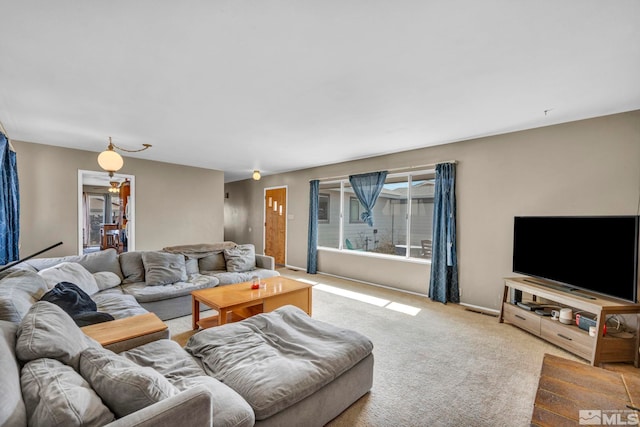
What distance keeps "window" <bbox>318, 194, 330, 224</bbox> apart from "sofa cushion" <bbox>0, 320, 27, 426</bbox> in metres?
5.26

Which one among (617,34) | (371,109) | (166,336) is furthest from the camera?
(371,109)

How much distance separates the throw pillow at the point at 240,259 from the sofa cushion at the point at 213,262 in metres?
0.10

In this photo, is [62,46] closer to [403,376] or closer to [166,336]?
[166,336]

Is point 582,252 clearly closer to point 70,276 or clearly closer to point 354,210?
point 354,210

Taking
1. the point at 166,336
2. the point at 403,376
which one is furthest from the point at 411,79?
the point at 166,336

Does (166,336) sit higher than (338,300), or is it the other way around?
(166,336)

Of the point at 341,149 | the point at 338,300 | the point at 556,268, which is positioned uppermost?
the point at 341,149

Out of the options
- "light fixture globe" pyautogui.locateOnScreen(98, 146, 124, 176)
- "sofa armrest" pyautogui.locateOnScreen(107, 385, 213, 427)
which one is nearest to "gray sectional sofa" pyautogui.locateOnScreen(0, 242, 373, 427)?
"sofa armrest" pyautogui.locateOnScreen(107, 385, 213, 427)

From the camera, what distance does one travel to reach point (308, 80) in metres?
2.30

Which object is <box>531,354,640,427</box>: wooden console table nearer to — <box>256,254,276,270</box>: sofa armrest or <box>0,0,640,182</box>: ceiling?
<box>0,0,640,182</box>: ceiling

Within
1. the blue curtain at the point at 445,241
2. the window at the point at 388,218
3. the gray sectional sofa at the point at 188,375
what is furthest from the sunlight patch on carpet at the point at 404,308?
the gray sectional sofa at the point at 188,375

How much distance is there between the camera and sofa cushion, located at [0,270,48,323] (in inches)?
64.8

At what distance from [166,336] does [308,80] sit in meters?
2.31

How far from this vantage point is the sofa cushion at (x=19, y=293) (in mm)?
1647
